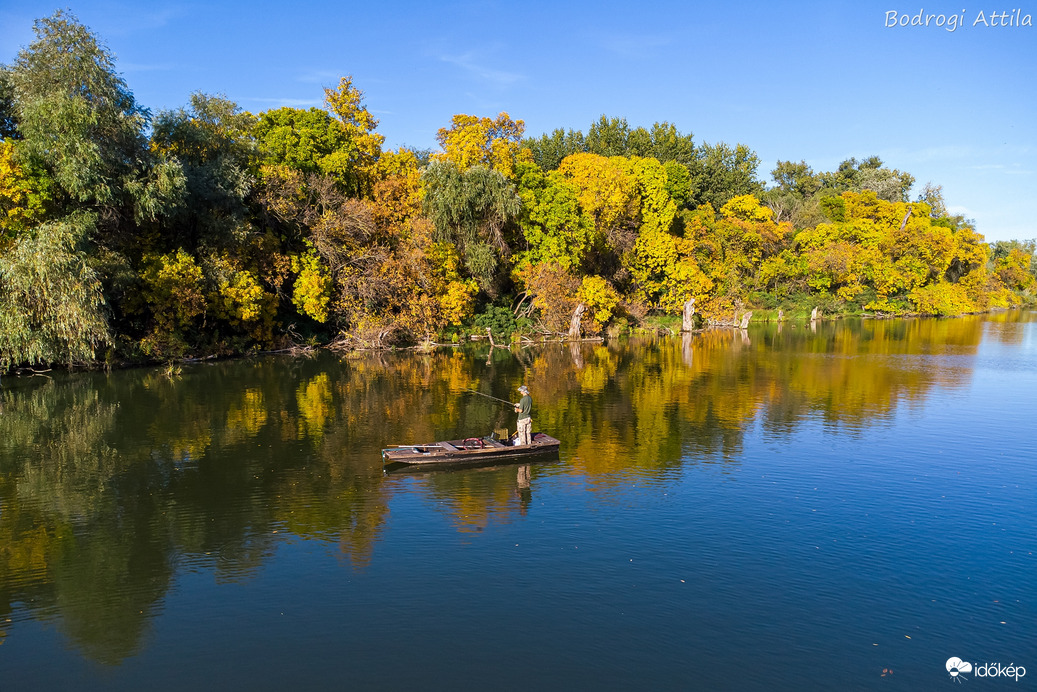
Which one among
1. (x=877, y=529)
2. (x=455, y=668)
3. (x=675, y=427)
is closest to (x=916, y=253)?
(x=675, y=427)

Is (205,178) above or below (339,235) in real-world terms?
above

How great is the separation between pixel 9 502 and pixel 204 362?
84.7 ft

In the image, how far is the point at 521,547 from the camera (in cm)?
1487

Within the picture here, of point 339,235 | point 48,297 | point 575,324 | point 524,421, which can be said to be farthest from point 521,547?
point 575,324

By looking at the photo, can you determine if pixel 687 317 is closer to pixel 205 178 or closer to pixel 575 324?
pixel 575 324

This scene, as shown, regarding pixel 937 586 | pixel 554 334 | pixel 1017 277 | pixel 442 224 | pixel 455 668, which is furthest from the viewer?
pixel 1017 277

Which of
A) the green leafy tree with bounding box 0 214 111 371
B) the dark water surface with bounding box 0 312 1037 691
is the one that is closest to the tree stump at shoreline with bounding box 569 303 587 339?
the dark water surface with bounding box 0 312 1037 691

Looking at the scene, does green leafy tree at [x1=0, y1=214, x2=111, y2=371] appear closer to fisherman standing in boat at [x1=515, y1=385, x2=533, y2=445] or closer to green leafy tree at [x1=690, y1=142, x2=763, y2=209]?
fisherman standing in boat at [x1=515, y1=385, x2=533, y2=445]

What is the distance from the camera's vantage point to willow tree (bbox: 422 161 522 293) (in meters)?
52.3

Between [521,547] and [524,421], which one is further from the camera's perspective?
[524,421]

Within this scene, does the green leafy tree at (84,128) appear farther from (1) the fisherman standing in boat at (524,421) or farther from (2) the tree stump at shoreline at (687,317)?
(2) the tree stump at shoreline at (687,317)

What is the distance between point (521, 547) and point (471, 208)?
4166 cm

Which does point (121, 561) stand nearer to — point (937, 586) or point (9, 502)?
point (9, 502)

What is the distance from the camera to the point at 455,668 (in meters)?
10.6
